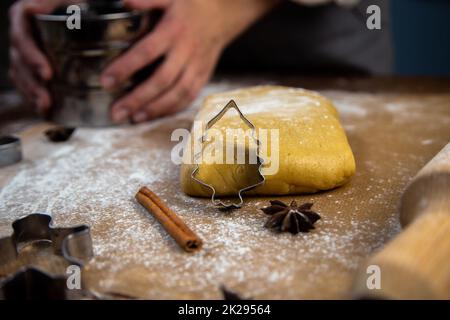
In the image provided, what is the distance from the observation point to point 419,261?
85 centimetres

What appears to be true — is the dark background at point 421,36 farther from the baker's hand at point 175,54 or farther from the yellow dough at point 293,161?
the yellow dough at point 293,161

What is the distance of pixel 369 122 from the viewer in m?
1.83

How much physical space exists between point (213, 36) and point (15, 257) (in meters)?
1.31

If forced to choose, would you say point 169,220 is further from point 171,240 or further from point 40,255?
point 40,255

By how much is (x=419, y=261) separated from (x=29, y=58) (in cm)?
156

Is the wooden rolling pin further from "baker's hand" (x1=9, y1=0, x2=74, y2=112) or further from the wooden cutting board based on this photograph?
"baker's hand" (x1=9, y1=0, x2=74, y2=112)

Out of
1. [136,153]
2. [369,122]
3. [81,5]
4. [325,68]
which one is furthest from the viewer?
[325,68]

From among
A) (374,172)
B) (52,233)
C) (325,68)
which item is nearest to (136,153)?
(52,233)

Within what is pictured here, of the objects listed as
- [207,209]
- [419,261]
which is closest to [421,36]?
[207,209]

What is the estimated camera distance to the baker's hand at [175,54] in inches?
74.8

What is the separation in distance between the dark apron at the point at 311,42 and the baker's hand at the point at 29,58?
0.89 m

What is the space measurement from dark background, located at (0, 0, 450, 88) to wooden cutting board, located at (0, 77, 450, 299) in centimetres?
203

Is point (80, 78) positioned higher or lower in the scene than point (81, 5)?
lower

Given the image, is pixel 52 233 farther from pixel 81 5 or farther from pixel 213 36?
pixel 213 36
